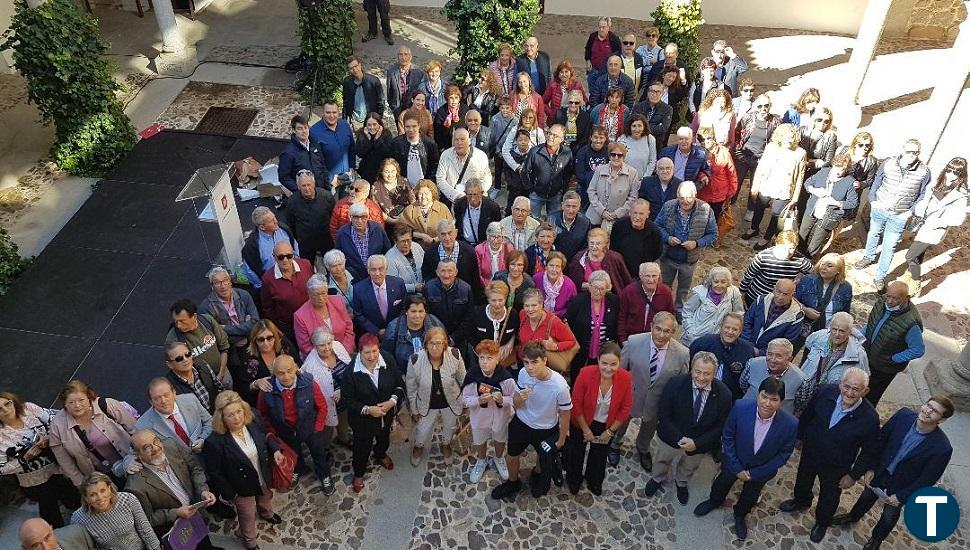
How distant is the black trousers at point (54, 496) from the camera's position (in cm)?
647

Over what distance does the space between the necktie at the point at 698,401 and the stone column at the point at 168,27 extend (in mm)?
12500

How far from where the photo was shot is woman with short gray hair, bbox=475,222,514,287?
7633mm

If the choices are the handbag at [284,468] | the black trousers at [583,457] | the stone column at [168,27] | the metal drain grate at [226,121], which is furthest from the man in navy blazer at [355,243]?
the stone column at [168,27]

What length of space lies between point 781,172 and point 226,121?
9.03 m

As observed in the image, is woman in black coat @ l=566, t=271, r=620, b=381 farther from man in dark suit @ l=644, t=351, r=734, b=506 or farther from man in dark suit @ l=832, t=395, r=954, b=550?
man in dark suit @ l=832, t=395, r=954, b=550

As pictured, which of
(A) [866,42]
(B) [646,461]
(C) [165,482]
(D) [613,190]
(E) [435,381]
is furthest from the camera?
(A) [866,42]

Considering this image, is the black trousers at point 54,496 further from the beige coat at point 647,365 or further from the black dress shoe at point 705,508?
the black dress shoe at point 705,508

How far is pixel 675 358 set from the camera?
6.64 m

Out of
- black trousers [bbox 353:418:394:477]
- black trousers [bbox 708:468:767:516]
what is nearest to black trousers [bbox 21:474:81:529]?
black trousers [bbox 353:418:394:477]

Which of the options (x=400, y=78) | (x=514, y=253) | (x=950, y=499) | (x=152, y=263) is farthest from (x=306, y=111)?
(x=950, y=499)

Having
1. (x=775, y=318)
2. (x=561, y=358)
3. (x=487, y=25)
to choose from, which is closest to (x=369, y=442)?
(x=561, y=358)

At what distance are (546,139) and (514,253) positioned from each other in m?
2.33

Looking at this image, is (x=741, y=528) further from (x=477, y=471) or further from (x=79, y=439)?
(x=79, y=439)

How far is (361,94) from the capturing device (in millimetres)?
10680
